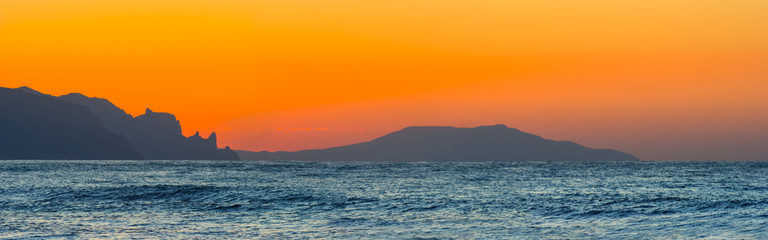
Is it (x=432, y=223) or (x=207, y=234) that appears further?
(x=432, y=223)

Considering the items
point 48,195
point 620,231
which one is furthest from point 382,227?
point 48,195

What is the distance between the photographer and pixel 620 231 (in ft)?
117

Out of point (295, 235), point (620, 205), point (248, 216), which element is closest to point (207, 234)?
point (295, 235)

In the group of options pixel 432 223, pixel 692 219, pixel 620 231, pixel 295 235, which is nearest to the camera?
pixel 295 235

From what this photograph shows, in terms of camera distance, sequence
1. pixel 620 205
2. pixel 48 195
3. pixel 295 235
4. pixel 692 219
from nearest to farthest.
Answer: pixel 295 235, pixel 692 219, pixel 620 205, pixel 48 195

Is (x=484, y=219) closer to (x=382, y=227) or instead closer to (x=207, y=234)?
(x=382, y=227)

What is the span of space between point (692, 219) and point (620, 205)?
8.98 m

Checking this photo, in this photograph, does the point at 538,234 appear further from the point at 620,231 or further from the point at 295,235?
the point at 295,235

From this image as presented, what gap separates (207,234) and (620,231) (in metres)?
19.3

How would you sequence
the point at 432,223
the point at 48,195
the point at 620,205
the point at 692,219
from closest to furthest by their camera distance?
the point at 432,223
the point at 692,219
the point at 620,205
the point at 48,195

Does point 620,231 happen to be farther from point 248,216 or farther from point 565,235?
point 248,216

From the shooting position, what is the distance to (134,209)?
45688 mm

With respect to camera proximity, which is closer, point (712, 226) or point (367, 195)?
point (712, 226)

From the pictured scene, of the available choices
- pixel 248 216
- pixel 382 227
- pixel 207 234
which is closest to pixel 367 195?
pixel 248 216
